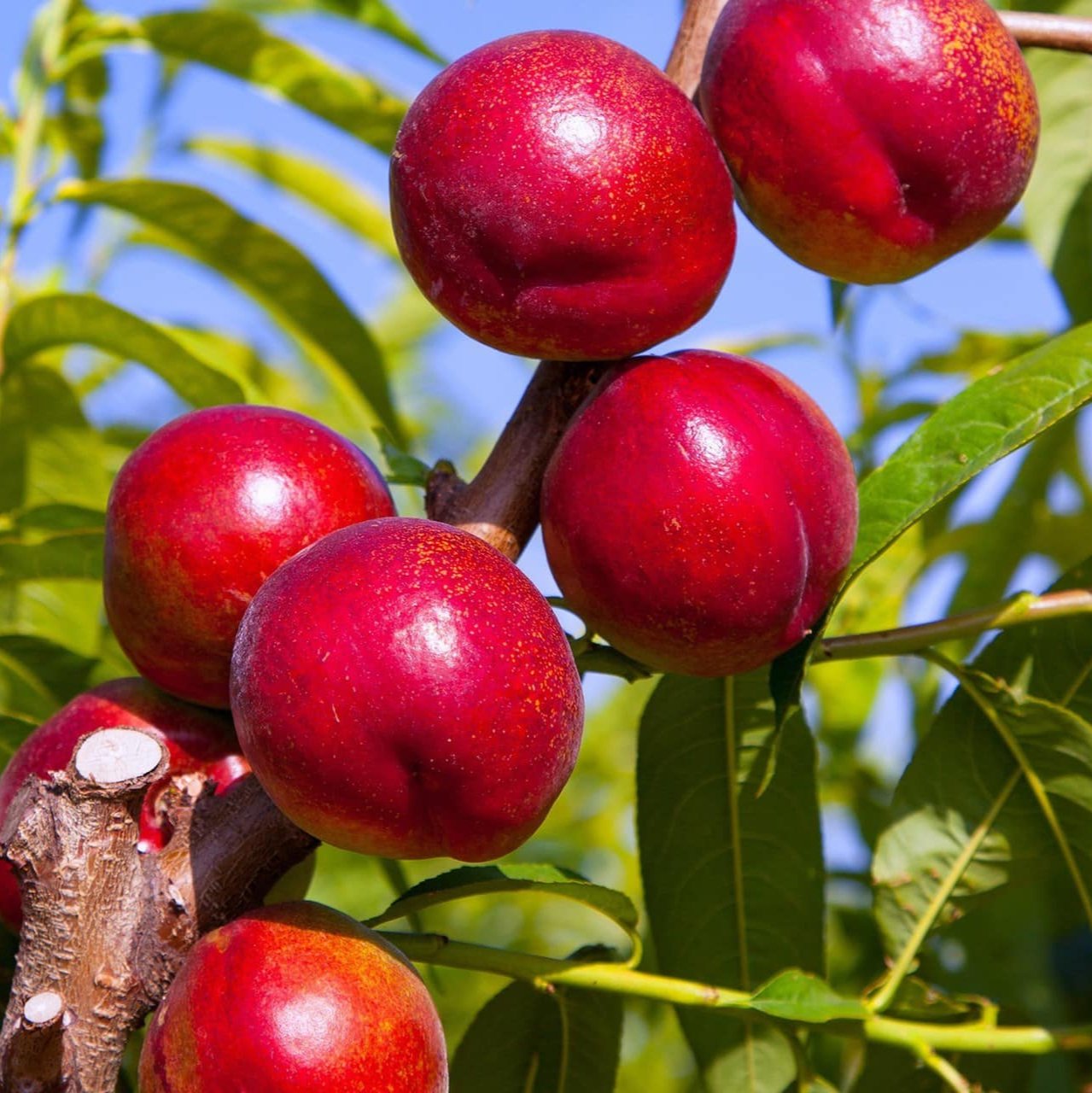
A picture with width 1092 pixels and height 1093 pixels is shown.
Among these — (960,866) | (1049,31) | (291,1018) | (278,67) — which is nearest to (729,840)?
(960,866)

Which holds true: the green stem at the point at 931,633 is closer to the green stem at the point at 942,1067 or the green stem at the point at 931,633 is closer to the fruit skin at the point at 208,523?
the green stem at the point at 942,1067

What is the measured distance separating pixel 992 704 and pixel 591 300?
87 cm

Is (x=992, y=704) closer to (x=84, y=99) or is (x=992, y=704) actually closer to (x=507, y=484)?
(x=507, y=484)

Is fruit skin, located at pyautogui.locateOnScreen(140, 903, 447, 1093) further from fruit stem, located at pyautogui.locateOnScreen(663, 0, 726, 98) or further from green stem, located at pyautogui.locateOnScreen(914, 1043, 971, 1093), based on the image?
fruit stem, located at pyautogui.locateOnScreen(663, 0, 726, 98)

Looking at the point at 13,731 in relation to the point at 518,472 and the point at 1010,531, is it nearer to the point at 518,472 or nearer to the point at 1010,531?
the point at 518,472

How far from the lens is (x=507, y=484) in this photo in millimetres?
1725

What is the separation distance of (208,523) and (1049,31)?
133cm

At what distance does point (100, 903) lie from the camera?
1.52 meters

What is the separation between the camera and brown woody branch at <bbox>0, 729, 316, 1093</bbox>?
1.48m

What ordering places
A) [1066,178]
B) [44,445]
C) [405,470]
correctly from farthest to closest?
[44,445], [1066,178], [405,470]

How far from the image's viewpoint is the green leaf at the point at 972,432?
165cm

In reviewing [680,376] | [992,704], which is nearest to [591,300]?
[680,376]

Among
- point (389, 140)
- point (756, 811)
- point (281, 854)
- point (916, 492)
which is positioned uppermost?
point (916, 492)

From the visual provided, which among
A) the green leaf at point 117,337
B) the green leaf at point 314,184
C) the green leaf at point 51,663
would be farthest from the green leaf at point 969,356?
the green leaf at point 51,663
